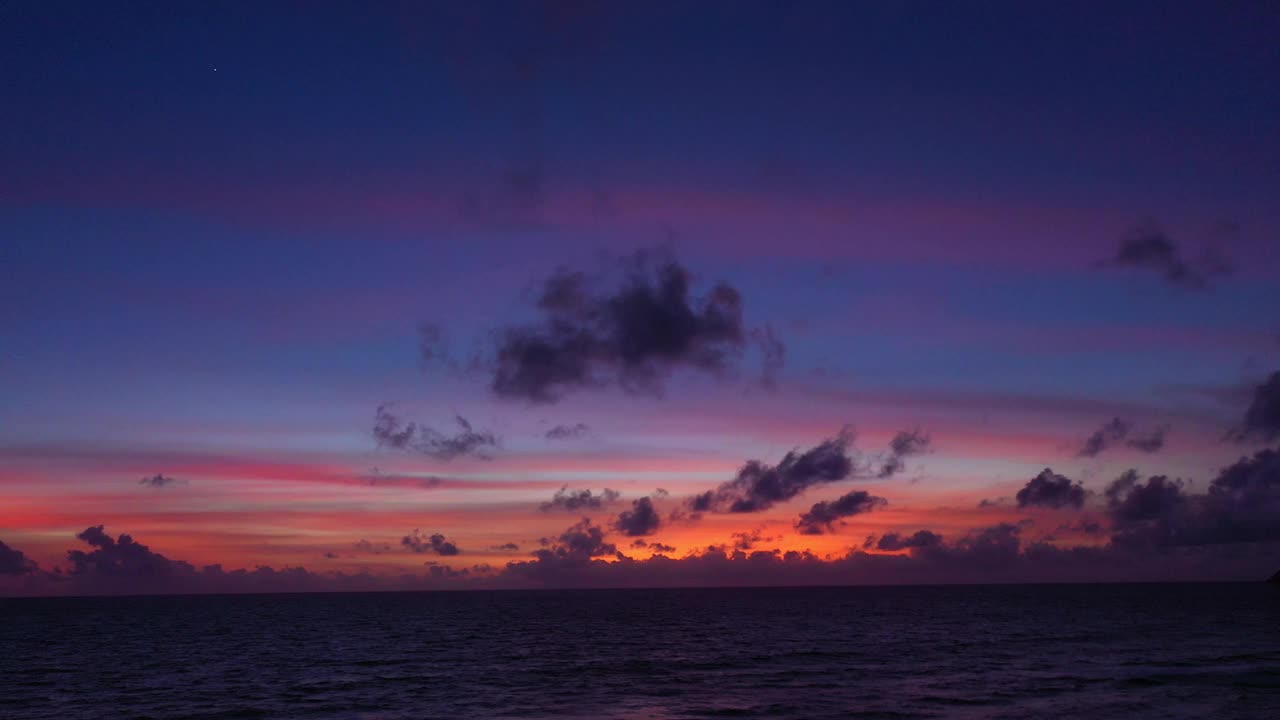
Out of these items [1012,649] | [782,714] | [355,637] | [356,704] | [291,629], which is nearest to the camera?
[782,714]

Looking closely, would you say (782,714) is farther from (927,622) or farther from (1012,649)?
(927,622)

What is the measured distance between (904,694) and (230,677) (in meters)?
60.0

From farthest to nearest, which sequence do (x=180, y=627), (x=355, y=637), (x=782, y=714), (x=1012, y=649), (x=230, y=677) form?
1. (x=180, y=627)
2. (x=355, y=637)
3. (x=1012, y=649)
4. (x=230, y=677)
5. (x=782, y=714)

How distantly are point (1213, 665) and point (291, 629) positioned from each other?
141 meters

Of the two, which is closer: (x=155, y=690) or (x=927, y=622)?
(x=155, y=690)

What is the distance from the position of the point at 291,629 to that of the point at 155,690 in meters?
92.7

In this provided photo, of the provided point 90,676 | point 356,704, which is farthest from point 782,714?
point 90,676

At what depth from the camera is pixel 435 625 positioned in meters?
173

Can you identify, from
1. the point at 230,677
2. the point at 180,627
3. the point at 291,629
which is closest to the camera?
the point at 230,677

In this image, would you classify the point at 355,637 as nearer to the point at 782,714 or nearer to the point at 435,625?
the point at 435,625

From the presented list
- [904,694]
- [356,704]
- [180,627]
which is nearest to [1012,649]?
[904,694]

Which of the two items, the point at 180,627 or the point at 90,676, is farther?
the point at 180,627

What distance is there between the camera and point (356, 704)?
220ft

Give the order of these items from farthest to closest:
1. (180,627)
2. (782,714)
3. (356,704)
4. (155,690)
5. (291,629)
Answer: (180,627)
(291,629)
(155,690)
(356,704)
(782,714)
